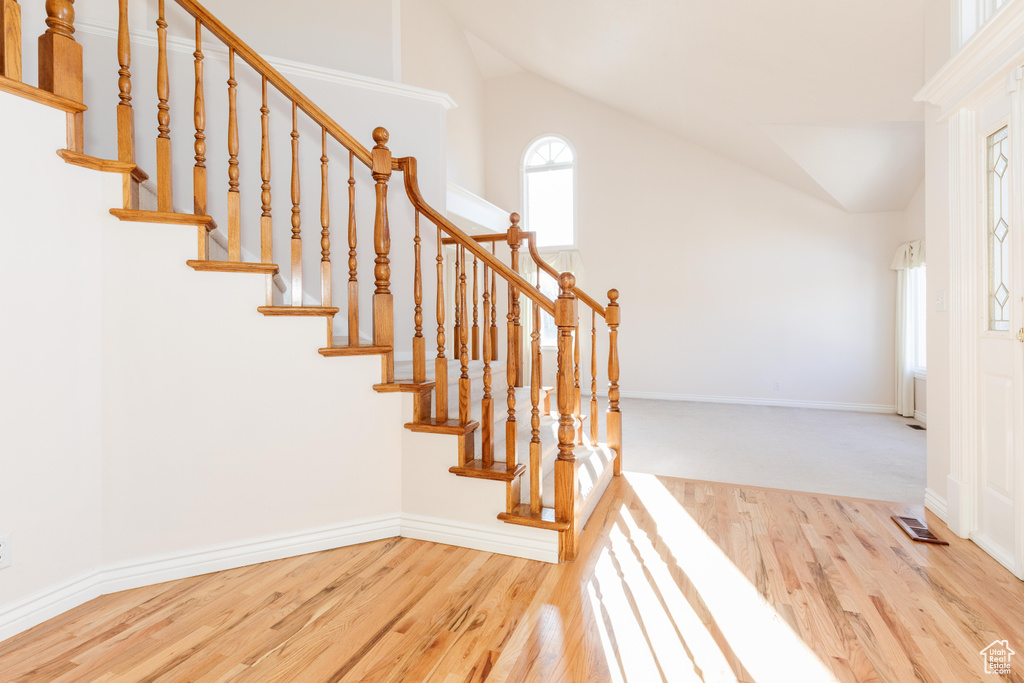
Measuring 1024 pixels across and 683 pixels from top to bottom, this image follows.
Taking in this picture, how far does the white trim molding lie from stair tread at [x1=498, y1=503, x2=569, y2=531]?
2961mm

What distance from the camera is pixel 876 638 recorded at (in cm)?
163

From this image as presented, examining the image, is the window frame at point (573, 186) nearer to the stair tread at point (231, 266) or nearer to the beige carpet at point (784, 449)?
the beige carpet at point (784, 449)

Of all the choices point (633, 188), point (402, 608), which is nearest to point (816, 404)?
point (633, 188)

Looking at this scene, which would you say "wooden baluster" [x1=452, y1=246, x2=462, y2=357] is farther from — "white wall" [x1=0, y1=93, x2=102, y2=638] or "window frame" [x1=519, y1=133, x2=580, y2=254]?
"window frame" [x1=519, y1=133, x2=580, y2=254]

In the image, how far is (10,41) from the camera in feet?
5.46

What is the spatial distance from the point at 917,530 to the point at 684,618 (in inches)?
61.1

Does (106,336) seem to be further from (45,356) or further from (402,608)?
(402,608)

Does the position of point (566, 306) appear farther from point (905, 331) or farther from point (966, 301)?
point (905, 331)

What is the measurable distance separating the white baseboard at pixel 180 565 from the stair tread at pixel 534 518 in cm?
59

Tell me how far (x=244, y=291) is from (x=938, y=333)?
3.41 meters

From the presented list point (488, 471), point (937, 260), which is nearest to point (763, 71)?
point (937, 260)

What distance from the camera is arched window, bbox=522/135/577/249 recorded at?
7539 mm

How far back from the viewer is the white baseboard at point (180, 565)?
5.54ft

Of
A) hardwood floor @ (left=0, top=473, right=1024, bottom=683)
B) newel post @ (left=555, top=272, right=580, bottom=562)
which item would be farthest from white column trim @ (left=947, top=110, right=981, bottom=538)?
newel post @ (left=555, top=272, right=580, bottom=562)
